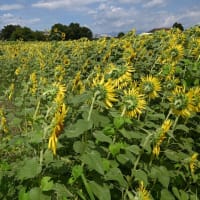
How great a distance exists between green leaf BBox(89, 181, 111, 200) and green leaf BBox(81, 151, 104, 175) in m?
0.14

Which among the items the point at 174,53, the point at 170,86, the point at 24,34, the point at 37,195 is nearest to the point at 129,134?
the point at 37,195

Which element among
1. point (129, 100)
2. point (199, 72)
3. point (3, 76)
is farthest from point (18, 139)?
point (3, 76)

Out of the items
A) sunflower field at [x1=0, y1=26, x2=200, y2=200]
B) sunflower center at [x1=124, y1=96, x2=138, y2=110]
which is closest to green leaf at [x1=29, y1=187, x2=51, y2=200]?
sunflower field at [x1=0, y1=26, x2=200, y2=200]

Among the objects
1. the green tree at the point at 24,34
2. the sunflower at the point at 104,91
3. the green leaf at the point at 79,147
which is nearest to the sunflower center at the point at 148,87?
the sunflower at the point at 104,91

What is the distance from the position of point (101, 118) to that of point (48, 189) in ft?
1.33

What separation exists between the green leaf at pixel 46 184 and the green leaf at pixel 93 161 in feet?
0.52

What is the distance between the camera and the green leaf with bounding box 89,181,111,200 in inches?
79.8

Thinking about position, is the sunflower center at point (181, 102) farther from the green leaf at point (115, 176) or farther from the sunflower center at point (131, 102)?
the green leaf at point (115, 176)

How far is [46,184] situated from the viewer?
192 centimetres

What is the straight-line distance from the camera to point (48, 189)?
75.2 inches

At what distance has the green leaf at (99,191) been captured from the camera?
203 centimetres

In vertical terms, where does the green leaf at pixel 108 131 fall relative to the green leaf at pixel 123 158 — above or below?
above

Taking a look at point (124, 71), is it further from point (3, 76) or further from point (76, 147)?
point (3, 76)

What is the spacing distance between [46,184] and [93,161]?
207 millimetres
